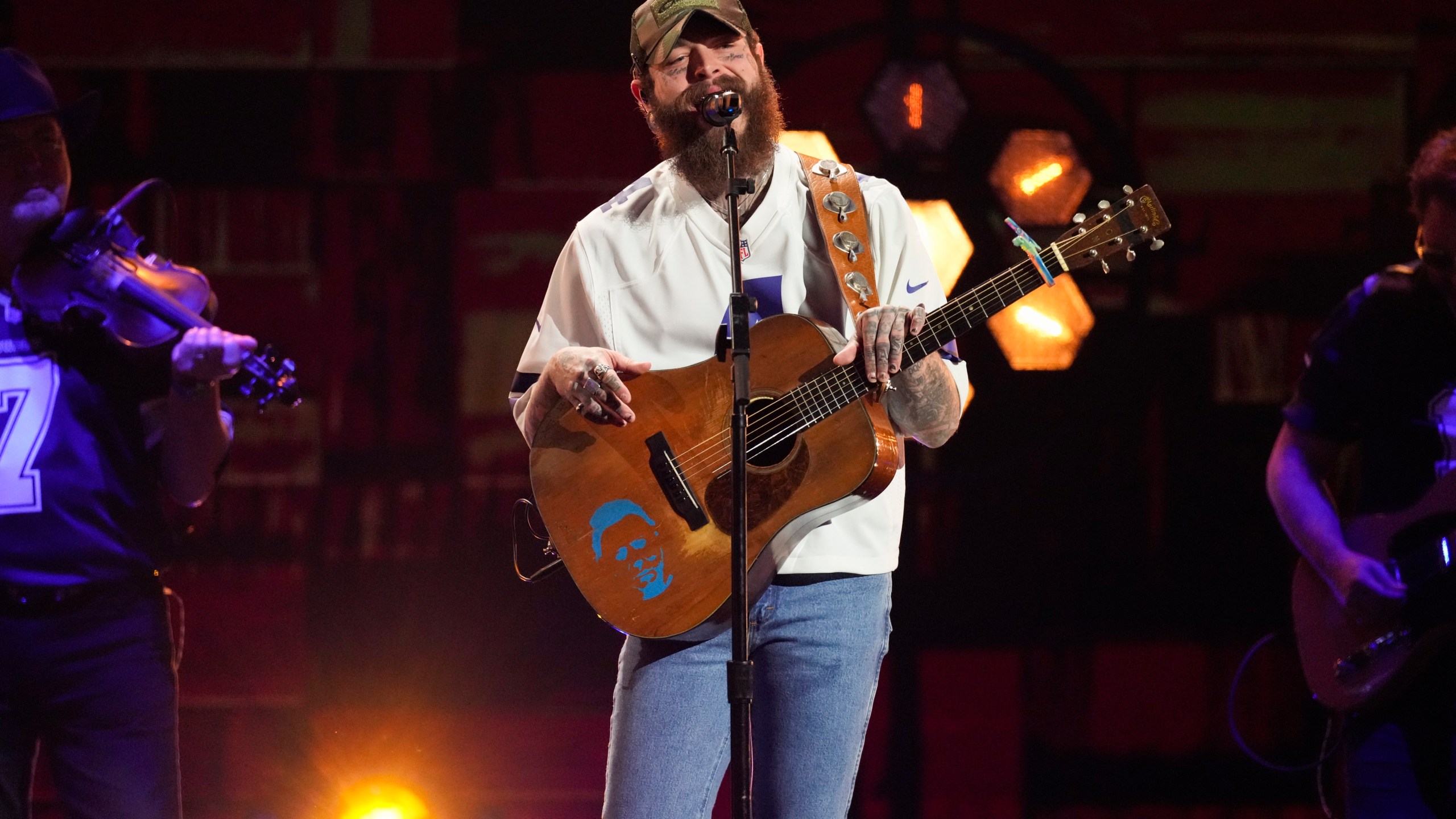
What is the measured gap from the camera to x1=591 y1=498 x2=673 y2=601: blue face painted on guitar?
7.39 ft

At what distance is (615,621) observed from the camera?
2260 mm

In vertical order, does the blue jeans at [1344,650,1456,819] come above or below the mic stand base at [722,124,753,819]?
below

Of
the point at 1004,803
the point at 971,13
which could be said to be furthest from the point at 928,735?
the point at 971,13

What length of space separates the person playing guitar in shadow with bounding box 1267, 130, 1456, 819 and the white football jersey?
0.93 metres

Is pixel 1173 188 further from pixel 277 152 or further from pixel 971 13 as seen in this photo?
pixel 277 152

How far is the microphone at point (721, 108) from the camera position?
2.01 m

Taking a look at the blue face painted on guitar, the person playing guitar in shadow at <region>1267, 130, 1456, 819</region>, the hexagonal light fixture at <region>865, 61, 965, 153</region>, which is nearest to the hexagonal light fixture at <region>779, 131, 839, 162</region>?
the hexagonal light fixture at <region>865, 61, 965, 153</region>

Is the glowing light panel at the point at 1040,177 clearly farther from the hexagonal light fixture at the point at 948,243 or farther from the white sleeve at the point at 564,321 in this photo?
the white sleeve at the point at 564,321

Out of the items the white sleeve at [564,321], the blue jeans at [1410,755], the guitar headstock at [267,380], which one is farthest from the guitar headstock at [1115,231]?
the guitar headstock at [267,380]

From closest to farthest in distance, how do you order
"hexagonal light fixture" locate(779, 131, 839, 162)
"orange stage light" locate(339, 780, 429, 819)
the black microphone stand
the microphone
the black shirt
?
the black microphone stand
the microphone
the black shirt
"orange stage light" locate(339, 780, 429, 819)
"hexagonal light fixture" locate(779, 131, 839, 162)

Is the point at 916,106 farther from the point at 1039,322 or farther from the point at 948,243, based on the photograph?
the point at 1039,322

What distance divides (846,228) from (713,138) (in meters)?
0.33

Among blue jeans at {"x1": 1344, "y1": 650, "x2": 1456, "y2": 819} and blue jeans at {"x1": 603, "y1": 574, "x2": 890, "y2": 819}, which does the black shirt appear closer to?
blue jeans at {"x1": 1344, "y1": 650, "x2": 1456, "y2": 819}

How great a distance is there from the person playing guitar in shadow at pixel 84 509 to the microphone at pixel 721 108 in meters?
1.17
